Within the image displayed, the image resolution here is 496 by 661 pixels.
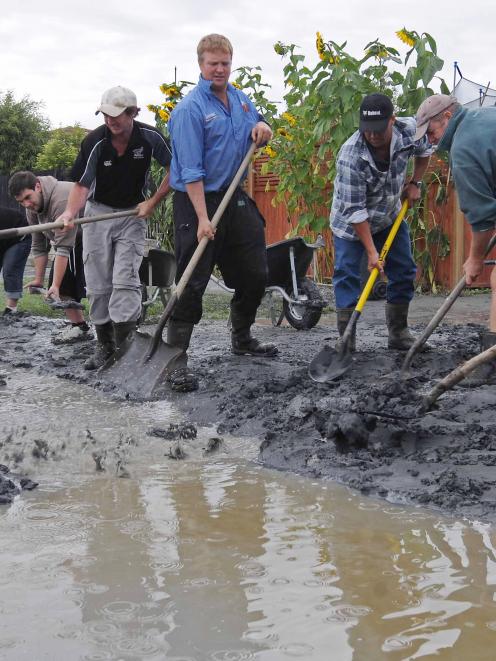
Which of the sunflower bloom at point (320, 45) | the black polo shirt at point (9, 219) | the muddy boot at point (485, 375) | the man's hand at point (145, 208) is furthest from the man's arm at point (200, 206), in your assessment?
the sunflower bloom at point (320, 45)

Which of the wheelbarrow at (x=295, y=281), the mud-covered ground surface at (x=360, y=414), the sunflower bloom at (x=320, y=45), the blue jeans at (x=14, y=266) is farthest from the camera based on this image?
the blue jeans at (x=14, y=266)

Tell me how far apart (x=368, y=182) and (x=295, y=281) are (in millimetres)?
2323

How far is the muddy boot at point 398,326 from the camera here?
635 centimetres

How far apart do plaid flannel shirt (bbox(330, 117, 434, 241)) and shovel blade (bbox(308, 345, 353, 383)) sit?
0.80 metres

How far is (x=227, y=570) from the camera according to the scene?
110 inches

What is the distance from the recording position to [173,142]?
5.75m

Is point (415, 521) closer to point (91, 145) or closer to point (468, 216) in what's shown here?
point (468, 216)

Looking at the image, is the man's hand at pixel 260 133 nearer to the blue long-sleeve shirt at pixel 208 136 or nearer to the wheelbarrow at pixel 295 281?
the blue long-sleeve shirt at pixel 208 136

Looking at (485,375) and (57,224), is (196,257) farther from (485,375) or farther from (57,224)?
(485,375)

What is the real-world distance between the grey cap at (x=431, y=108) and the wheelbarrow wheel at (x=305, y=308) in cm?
318

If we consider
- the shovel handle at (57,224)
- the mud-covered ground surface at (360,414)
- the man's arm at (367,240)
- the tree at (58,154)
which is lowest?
the mud-covered ground surface at (360,414)

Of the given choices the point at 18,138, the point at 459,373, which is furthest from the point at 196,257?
the point at 18,138

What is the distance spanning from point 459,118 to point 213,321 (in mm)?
4875

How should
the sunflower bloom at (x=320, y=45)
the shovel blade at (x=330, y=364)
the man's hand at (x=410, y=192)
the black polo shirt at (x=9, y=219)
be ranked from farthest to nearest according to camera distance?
the sunflower bloom at (x=320, y=45) → the black polo shirt at (x=9, y=219) → the man's hand at (x=410, y=192) → the shovel blade at (x=330, y=364)
